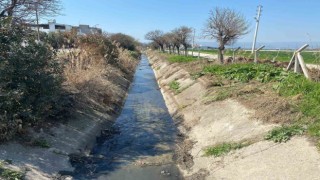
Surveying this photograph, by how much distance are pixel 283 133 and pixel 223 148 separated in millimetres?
2051

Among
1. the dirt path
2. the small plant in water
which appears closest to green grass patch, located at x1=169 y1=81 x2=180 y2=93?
the dirt path

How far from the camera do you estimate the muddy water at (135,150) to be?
11.6 meters

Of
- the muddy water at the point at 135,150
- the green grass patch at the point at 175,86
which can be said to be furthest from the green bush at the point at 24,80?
the green grass patch at the point at 175,86

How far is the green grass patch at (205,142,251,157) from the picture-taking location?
11492 mm

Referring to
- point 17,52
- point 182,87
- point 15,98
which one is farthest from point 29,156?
point 182,87

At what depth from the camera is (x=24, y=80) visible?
1245 centimetres

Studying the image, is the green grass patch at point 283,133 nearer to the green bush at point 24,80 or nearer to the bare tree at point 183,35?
the green bush at point 24,80

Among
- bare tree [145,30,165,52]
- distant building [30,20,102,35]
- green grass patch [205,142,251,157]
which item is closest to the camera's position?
green grass patch [205,142,251,157]

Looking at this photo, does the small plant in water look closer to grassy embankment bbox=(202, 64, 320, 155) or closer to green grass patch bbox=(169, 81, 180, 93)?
grassy embankment bbox=(202, 64, 320, 155)

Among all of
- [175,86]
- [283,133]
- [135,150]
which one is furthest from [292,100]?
[175,86]

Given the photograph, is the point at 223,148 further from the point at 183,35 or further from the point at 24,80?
the point at 183,35

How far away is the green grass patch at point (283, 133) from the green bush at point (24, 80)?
781cm

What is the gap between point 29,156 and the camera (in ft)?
37.0

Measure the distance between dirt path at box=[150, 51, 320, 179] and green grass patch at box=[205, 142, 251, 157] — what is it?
0.19 metres
